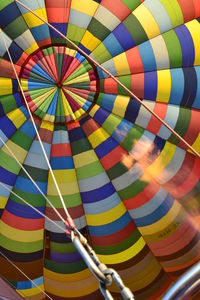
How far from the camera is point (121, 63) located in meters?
3.92

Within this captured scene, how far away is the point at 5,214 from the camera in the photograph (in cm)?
444

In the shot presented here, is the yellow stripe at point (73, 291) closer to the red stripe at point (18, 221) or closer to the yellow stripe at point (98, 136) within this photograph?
the red stripe at point (18, 221)

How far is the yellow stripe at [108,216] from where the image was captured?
14.4 feet

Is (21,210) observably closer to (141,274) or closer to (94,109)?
(94,109)

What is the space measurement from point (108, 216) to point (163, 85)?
4.38 ft

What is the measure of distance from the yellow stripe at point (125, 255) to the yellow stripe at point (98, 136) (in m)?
1.13

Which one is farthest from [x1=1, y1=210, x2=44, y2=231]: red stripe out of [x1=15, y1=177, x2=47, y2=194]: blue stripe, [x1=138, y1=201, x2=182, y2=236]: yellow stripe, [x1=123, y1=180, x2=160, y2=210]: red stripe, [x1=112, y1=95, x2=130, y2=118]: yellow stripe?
[x1=112, y1=95, x2=130, y2=118]: yellow stripe

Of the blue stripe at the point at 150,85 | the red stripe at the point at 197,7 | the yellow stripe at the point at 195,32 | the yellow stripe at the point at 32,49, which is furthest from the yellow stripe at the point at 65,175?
the red stripe at the point at 197,7

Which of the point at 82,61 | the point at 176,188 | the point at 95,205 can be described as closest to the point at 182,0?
the point at 82,61

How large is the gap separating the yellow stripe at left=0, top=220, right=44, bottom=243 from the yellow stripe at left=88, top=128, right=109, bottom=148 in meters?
1.08

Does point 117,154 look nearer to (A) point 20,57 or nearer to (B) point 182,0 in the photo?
(A) point 20,57

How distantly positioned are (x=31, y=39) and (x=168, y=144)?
60.0 inches

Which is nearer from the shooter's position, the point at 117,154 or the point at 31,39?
the point at 31,39

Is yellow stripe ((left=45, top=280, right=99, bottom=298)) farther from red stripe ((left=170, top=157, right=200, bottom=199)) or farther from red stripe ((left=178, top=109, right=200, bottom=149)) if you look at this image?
red stripe ((left=178, top=109, right=200, bottom=149))
